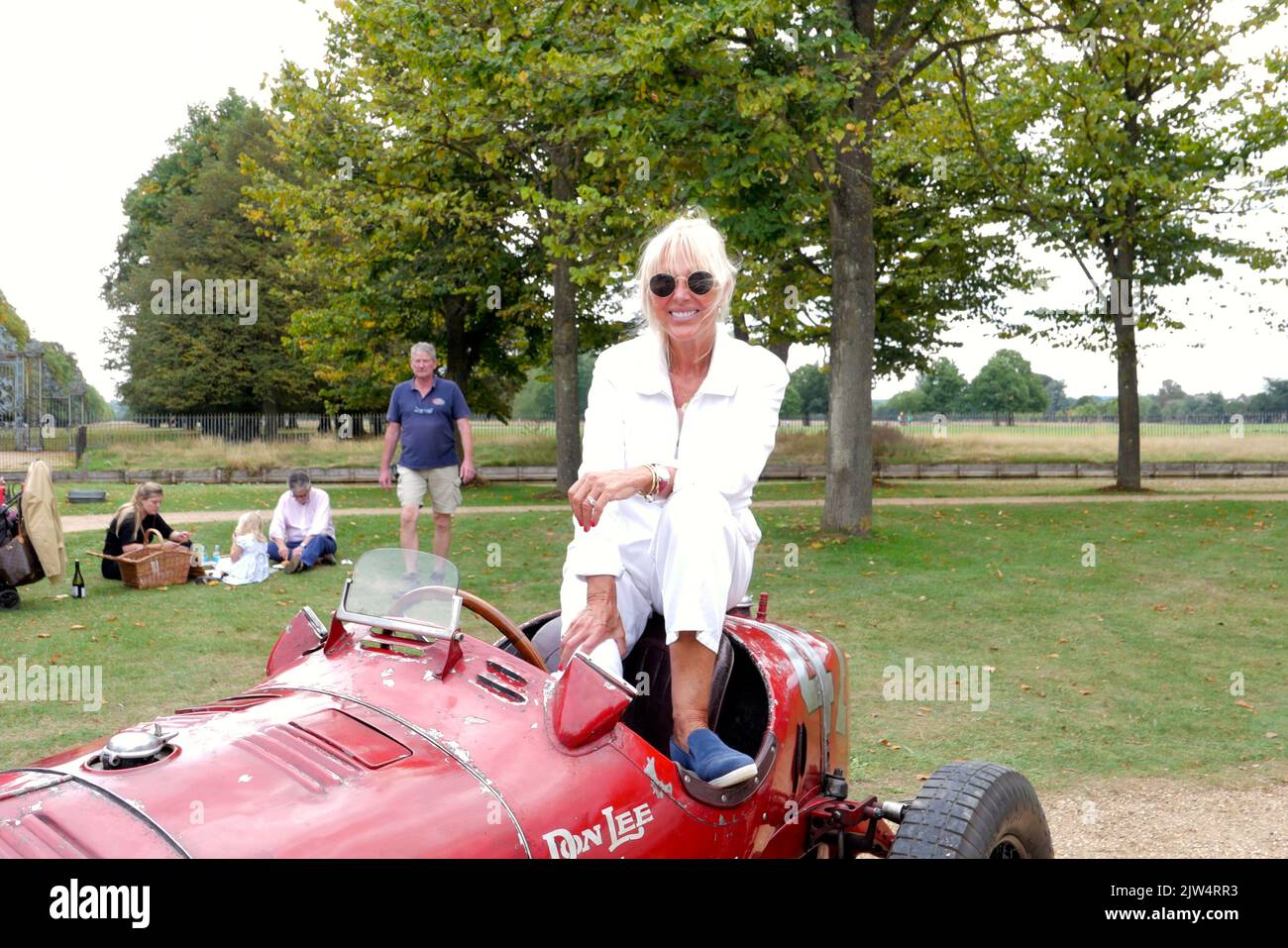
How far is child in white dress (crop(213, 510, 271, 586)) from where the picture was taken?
38.9 feet

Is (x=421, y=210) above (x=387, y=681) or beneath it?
above

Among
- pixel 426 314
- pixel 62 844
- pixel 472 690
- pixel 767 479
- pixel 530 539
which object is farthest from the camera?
pixel 767 479

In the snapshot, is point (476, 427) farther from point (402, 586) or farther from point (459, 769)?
point (459, 769)

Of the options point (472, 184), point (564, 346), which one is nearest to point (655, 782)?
point (564, 346)

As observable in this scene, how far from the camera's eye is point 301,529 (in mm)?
12914

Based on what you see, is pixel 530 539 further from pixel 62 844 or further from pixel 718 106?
pixel 62 844

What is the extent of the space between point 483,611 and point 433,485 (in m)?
7.76

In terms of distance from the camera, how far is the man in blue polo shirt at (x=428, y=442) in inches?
421

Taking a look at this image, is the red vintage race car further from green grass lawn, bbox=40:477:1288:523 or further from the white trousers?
green grass lawn, bbox=40:477:1288:523

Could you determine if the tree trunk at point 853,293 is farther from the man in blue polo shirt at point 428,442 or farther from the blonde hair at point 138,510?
the blonde hair at point 138,510

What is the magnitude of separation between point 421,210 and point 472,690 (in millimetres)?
17535
